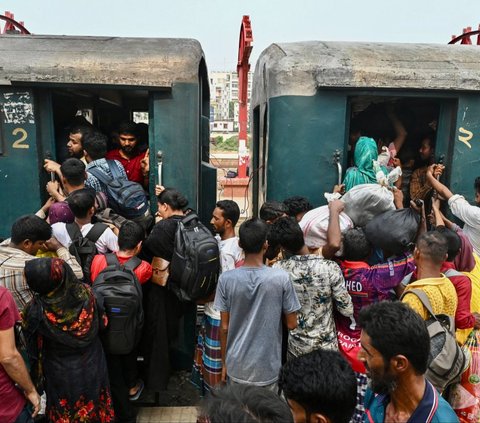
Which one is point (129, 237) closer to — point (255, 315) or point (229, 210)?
point (229, 210)

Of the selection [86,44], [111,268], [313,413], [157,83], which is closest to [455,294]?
[313,413]

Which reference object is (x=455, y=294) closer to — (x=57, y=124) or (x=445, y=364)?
(x=445, y=364)

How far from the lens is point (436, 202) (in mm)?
3721

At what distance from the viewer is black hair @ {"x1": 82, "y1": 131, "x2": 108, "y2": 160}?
3.75 meters

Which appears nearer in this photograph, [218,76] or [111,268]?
[111,268]

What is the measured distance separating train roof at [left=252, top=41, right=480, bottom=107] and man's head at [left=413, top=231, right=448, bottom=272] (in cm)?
172

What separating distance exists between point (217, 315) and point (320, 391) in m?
1.55

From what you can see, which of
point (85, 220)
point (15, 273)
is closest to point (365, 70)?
point (85, 220)

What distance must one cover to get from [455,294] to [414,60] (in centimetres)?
233

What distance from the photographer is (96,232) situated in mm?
2963

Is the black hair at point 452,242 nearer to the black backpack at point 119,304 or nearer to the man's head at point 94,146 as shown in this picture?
the black backpack at point 119,304

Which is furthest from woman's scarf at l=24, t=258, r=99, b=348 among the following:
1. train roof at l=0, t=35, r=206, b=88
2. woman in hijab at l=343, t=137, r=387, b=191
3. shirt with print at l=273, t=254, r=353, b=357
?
woman in hijab at l=343, t=137, r=387, b=191

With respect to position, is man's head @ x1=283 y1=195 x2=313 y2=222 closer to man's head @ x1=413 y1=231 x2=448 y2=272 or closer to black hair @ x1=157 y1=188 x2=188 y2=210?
black hair @ x1=157 y1=188 x2=188 y2=210

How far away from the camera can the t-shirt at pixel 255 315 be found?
230cm
